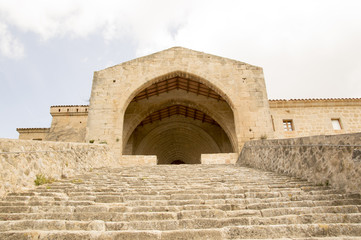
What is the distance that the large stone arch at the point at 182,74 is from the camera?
9.62 m

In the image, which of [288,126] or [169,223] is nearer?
[169,223]

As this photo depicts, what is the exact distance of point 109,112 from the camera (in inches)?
388

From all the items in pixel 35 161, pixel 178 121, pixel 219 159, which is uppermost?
pixel 178 121

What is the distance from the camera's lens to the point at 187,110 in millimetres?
14992

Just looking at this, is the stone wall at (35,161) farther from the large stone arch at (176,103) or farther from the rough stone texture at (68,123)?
the rough stone texture at (68,123)

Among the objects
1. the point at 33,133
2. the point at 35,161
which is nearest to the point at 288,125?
the point at 35,161

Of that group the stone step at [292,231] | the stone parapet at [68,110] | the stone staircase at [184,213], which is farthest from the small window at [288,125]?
the stone parapet at [68,110]

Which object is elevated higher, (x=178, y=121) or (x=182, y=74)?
(x=182, y=74)

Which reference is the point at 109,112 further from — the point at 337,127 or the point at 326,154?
the point at 337,127

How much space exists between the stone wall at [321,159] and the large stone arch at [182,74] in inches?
169

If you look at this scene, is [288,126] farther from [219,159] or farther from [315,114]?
[219,159]

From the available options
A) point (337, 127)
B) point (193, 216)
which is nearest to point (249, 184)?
point (193, 216)

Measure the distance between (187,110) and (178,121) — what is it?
68.1 inches

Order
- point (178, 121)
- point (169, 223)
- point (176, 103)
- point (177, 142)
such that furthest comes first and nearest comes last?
1. point (177, 142)
2. point (178, 121)
3. point (176, 103)
4. point (169, 223)
